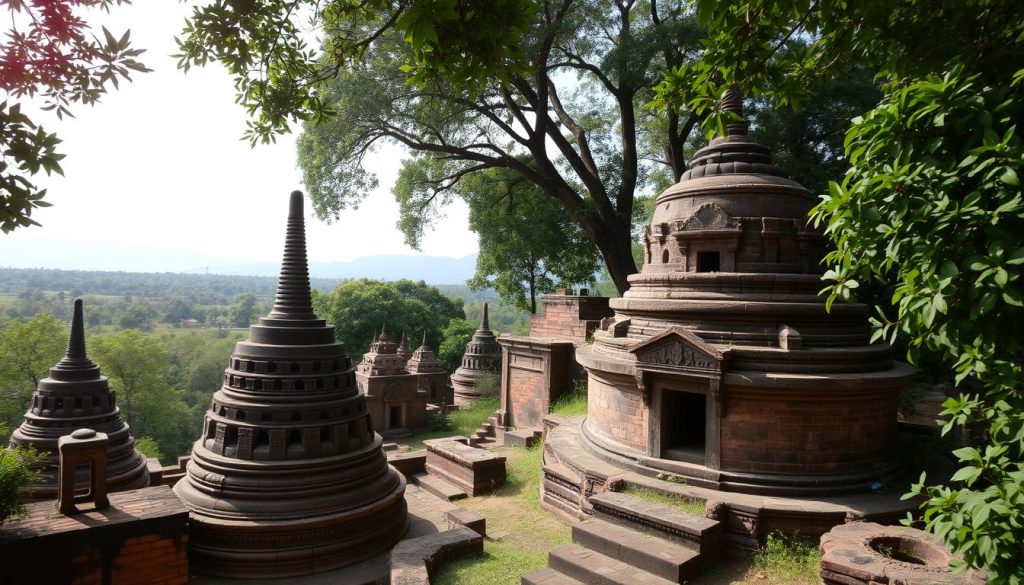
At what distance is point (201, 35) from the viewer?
5.49 metres

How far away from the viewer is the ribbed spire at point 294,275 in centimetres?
1098

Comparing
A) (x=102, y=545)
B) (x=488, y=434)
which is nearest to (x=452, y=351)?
(x=488, y=434)

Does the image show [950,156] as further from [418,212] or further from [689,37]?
[418,212]

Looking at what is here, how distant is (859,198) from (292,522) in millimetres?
8909

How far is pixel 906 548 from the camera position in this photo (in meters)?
7.99

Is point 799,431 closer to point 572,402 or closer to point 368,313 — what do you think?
point 572,402

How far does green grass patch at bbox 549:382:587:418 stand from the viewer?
17.8 meters

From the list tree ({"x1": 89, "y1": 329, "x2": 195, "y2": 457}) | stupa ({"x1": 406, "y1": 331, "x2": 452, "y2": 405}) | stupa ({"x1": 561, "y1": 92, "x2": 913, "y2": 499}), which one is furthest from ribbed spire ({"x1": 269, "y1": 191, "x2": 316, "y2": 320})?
tree ({"x1": 89, "y1": 329, "x2": 195, "y2": 457})

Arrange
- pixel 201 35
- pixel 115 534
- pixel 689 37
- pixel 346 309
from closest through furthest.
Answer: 1. pixel 201 35
2. pixel 115 534
3. pixel 689 37
4. pixel 346 309

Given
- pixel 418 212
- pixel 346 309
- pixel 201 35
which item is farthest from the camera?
pixel 346 309

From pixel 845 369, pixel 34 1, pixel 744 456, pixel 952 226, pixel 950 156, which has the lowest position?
pixel 744 456

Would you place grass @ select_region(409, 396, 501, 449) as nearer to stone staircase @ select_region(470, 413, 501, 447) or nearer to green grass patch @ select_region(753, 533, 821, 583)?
stone staircase @ select_region(470, 413, 501, 447)

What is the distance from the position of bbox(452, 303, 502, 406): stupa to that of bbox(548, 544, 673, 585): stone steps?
64.6ft

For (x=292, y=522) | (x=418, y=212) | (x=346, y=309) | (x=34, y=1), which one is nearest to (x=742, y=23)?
(x=34, y=1)
